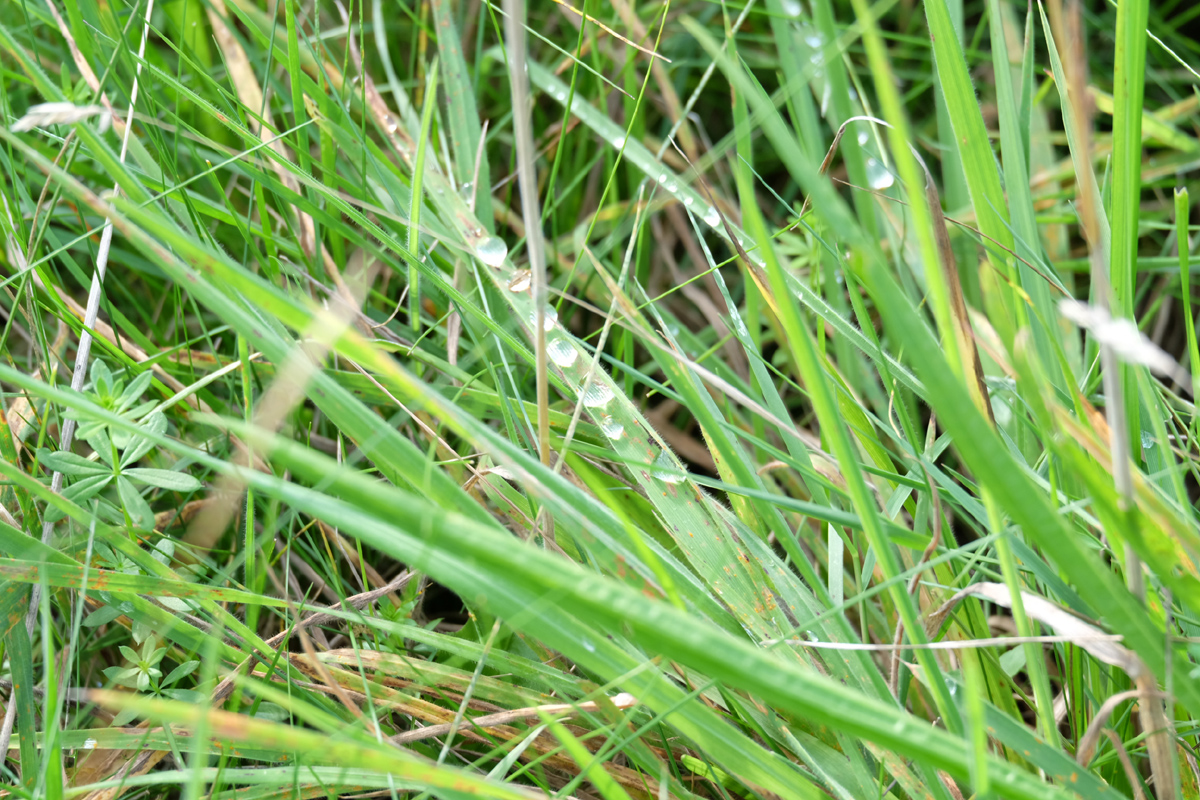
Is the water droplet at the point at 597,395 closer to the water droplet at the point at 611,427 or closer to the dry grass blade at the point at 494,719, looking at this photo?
the water droplet at the point at 611,427

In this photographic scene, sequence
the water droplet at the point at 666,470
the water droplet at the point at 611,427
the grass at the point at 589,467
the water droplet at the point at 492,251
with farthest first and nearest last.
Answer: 1. the water droplet at the point at 492,251
2. the water droplet at the point at 611,427
3. the water droplet at the point at 666,470
4. the grass at the point at 589,467

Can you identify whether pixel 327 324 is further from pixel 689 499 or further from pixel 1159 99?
pixel 1159 99

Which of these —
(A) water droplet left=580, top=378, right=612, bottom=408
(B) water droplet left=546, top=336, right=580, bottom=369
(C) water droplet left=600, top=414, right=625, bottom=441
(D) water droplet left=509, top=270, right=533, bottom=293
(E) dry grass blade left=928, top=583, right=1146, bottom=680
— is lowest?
(E) dry grass blade left=928, top=583, right=1146, bottom=680

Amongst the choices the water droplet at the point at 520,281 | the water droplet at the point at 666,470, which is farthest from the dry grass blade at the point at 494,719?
the water droplet at the point at 520,281

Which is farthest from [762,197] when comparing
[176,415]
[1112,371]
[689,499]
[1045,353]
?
[1112,371]

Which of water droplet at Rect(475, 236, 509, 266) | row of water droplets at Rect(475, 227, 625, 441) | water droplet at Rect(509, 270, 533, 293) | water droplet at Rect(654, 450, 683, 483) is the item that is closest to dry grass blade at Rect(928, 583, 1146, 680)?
water droplet at Rect(654, 450, 683, 483)

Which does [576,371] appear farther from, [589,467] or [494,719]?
[494,719]

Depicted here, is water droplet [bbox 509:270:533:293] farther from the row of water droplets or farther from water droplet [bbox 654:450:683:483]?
water droplet [bbox 654:450:683:483]
